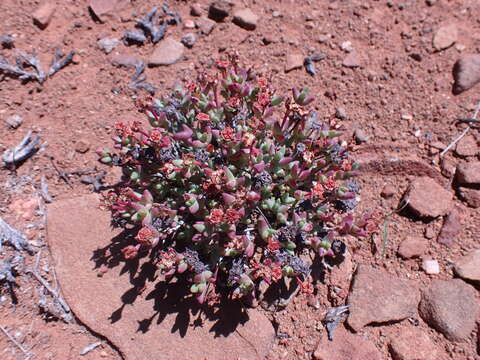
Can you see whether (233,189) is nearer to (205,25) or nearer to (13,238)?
(13,238)

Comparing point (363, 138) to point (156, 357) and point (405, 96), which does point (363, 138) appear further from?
point (156, 357)

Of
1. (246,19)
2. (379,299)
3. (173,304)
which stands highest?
(246,19)

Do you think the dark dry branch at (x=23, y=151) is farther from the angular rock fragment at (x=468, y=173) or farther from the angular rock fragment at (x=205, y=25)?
the angular rock fragment at (x=468, y=173)

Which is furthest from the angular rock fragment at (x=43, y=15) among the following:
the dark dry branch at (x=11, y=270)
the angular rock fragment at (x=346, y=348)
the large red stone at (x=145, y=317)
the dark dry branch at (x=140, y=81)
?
the angular rock fragment at (x=346, y=348)

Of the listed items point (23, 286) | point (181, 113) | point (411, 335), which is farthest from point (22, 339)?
point (411, 335)

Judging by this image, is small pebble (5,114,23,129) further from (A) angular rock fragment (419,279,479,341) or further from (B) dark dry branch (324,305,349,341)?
(A) angular rock fragment (419,279,479,341)

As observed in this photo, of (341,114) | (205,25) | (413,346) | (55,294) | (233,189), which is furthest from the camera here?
(205,25)

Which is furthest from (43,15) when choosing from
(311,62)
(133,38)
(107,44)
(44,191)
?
(311,62)
